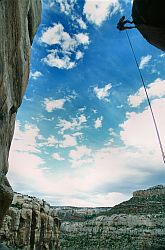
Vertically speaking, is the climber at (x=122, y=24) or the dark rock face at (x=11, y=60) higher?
the climber at (x=122, y=24)

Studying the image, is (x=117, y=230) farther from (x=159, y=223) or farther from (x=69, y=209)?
(x=69, y=209)

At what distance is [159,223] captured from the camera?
91.2m

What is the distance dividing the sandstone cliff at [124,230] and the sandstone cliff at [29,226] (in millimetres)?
26481

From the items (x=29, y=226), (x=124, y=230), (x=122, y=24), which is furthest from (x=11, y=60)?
(x=124, y=230)

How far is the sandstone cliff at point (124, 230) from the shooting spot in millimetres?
83500

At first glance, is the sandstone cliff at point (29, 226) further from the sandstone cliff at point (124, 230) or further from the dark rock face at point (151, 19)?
the dark rock face at point (151, 19)

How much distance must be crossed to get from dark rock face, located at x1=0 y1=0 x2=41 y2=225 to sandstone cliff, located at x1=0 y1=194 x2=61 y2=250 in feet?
108

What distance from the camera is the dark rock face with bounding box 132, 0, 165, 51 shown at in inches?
368

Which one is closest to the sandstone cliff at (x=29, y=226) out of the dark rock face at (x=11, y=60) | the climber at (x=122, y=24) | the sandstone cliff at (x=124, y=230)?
the sandstone cliff at (x=124, y=230)

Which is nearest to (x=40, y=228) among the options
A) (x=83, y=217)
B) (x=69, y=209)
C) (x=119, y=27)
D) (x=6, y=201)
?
(x=6, y=201)

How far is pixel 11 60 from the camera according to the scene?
959cm

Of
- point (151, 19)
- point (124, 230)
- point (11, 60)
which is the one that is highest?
point (151, 19)

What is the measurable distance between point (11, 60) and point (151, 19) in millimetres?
5323

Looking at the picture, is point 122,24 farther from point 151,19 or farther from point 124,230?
point 124,230
